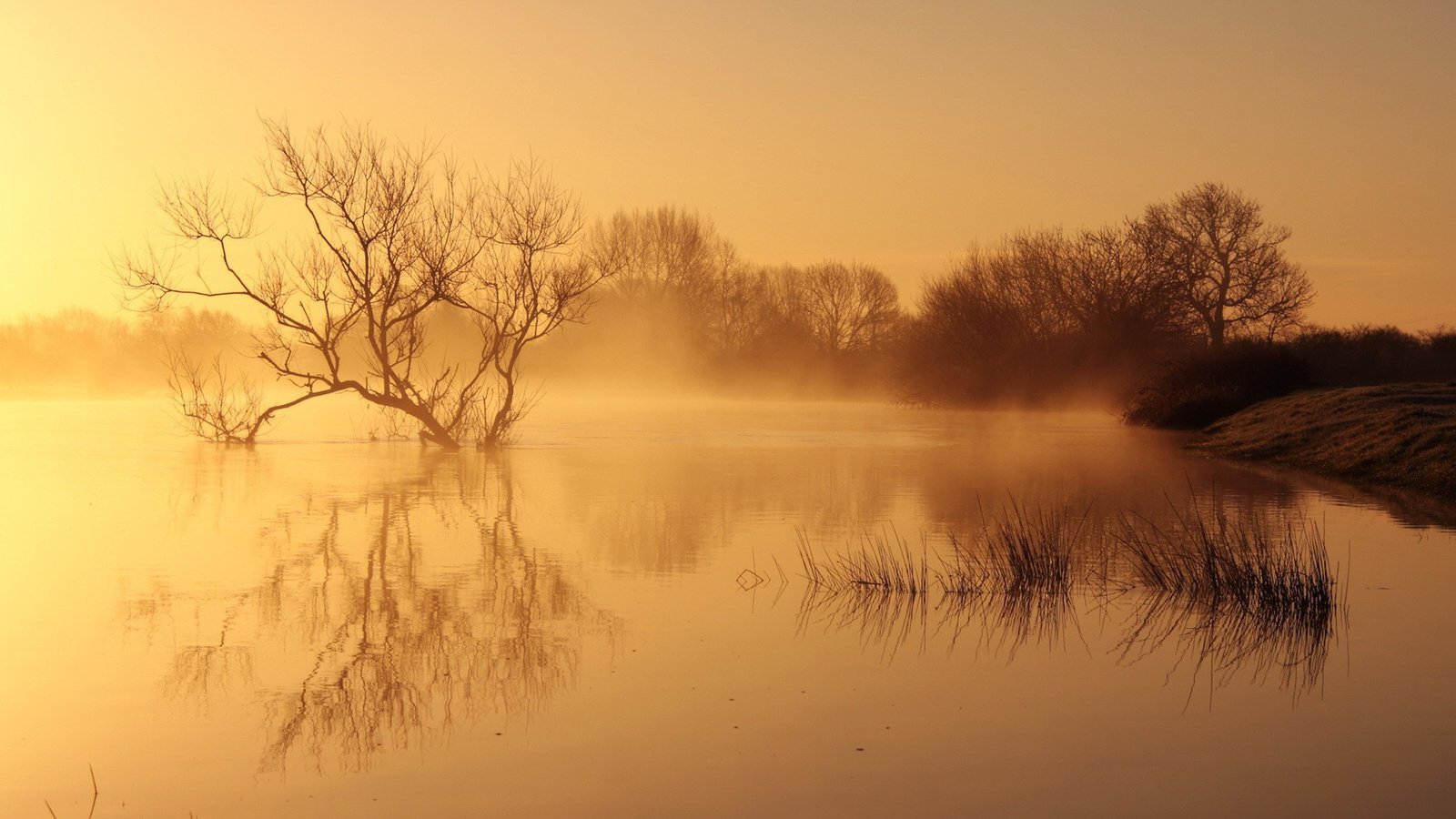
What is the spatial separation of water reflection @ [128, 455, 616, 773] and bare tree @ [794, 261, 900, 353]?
67.9m

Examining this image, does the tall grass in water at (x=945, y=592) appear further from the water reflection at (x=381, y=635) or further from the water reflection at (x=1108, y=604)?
the water reflection at (x=381, y=635)

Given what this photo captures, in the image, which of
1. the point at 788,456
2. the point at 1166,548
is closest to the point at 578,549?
the point at 1166,548

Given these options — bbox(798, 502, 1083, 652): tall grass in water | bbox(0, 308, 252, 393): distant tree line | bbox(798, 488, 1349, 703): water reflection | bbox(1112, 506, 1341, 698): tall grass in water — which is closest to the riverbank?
bbox(798, 488, 1349, 703): water reflection

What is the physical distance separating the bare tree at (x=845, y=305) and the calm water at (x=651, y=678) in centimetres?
6544

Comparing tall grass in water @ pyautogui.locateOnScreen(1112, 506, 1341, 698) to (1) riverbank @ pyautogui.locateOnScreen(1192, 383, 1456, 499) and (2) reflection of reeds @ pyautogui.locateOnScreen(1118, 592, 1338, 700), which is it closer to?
(2) reflection of reeds @ pyautogui.locateOnScreen(1118, 592, 1338, 700)

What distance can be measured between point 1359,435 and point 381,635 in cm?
2155

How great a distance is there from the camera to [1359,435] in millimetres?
25750

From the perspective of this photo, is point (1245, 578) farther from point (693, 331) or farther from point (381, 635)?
point (693, 331)

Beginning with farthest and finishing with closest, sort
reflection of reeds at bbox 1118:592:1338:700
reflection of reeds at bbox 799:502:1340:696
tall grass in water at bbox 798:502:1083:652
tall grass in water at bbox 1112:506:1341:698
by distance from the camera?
tall grass in water at bbox 798:502:1083:652, reflection of reeds at bbox 799:502:1340:696, tall grass in water at bbox 1112:506:1341:698, reflection of reeds at bbox 1118:592:1338:700

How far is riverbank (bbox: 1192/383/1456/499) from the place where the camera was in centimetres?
2139

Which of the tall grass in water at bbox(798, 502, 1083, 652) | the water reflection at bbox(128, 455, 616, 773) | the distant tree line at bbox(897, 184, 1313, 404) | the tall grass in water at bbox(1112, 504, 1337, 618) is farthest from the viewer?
the distant tree line at bbox(897, 184, 1313, 404)

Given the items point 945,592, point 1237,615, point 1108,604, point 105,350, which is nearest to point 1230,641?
point 1237,615

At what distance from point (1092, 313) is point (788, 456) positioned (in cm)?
2792

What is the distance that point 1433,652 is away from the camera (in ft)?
28.9
